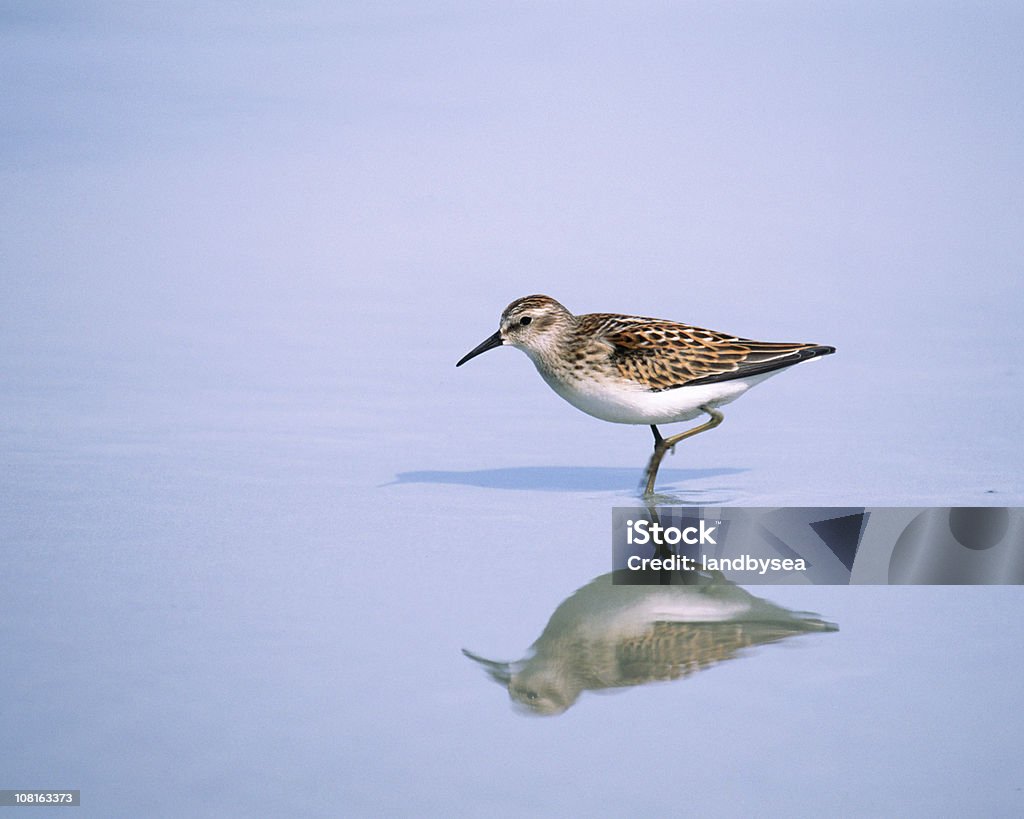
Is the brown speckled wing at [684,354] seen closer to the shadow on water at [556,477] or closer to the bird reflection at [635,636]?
the shadow on water at [556,477]

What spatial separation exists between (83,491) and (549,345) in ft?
11.7

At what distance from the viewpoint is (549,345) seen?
10.3 meters

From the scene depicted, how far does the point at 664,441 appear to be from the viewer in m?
10.4

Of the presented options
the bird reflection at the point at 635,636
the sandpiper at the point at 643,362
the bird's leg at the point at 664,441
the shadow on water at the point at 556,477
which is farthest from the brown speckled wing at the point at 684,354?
the bird reflection at the point at 635,636

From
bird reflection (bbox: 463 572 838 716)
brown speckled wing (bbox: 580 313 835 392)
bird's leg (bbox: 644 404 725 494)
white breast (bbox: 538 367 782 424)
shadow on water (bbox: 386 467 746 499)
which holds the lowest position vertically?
bird reflection (bbox: 463 572 838 716)

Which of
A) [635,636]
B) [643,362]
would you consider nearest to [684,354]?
[643,362]

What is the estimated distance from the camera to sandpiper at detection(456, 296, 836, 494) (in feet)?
32.8

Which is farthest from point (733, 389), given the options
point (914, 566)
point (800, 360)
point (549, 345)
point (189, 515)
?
point (189, 515)

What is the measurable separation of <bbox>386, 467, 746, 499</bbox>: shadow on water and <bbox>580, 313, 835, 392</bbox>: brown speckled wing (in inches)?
36.0

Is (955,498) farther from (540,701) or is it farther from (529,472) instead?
(540,701)

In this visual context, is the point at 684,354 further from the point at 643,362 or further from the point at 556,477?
the point at 556,477

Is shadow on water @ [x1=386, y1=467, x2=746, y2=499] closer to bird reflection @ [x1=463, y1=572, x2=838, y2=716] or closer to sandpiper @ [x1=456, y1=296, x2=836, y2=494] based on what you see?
sandpiper @ [x1=456, y1=296, x2=836, y2=494]

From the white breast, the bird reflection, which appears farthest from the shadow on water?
the bird reflection

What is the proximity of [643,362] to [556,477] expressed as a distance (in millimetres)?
1227
